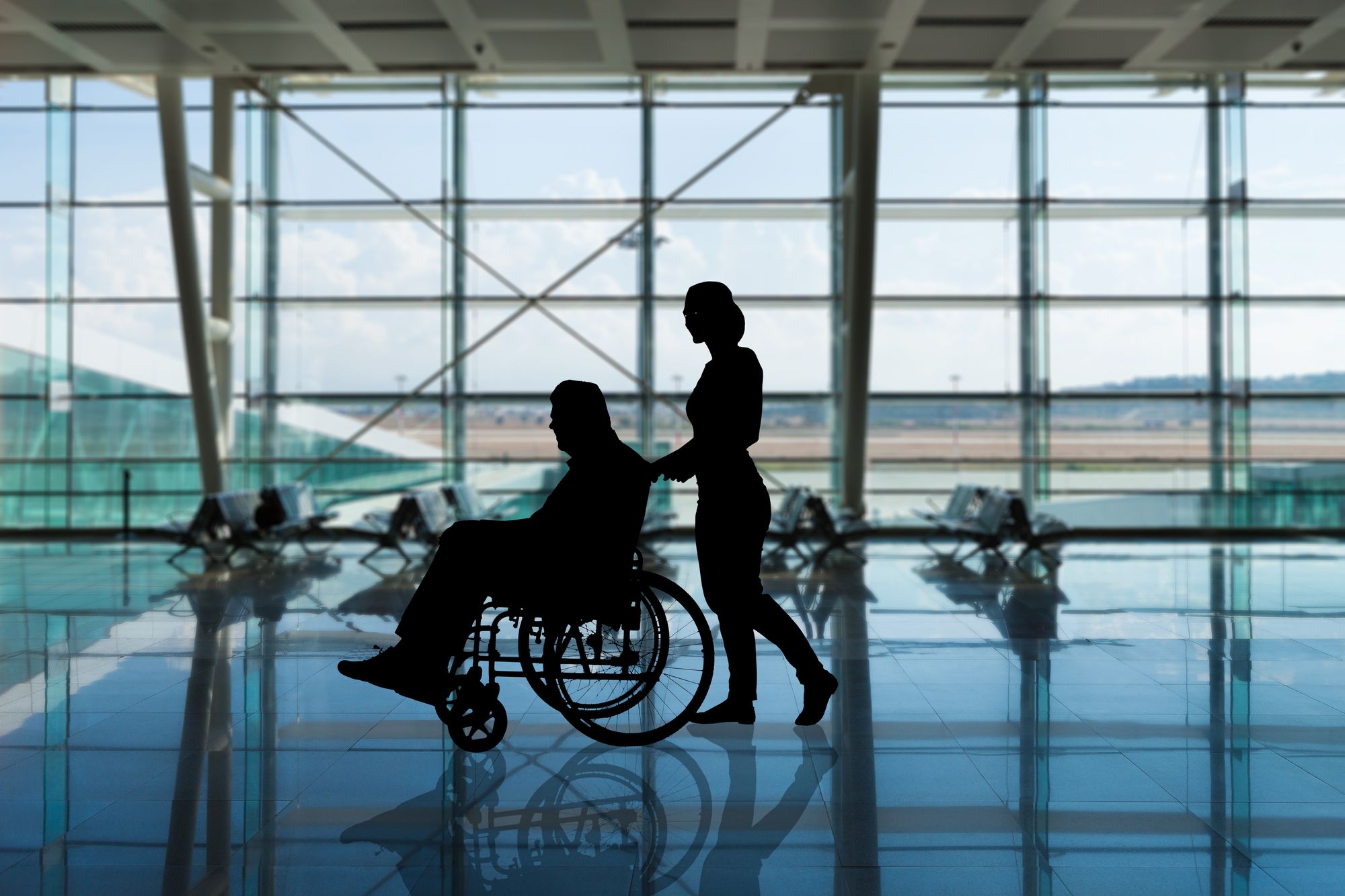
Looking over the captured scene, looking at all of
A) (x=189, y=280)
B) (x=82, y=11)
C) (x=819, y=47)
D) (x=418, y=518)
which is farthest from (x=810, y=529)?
(x=82, y=11)

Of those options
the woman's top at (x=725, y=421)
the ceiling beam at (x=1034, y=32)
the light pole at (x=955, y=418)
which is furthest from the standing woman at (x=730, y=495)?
the light pole at (x=955, y=418)

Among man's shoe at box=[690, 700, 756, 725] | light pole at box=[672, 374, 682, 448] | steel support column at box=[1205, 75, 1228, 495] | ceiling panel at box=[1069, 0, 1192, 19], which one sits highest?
ceiling panel at box=[1069, 0, 1192, 19]

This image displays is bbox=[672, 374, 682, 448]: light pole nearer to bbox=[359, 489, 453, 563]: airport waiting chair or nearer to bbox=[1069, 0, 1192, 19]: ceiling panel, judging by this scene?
bbox=[359, 489, 453, 563]: airport waiting chair

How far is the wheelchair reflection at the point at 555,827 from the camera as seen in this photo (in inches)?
115

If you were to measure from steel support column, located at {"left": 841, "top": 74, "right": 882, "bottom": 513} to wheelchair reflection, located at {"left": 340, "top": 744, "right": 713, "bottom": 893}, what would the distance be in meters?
8.79

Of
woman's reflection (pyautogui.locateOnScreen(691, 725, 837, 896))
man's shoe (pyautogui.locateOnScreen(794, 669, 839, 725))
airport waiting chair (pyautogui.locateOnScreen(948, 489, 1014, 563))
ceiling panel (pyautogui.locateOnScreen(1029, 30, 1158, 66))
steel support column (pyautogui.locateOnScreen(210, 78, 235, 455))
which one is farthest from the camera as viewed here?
steel support column (pyautogui.locateOnScreen(210, 78, 235, 455))

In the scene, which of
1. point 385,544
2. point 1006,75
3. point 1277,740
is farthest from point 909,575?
point 1006,75

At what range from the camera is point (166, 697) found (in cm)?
501

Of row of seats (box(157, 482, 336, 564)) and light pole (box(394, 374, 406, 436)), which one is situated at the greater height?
light pole (box(394, 374, 406, 436))

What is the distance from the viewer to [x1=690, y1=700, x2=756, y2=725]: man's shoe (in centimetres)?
418

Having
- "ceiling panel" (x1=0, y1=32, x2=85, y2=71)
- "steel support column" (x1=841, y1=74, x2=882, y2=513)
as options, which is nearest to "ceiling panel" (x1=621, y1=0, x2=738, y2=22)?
"steel support column" (x1=841, y1=74, x2=882, y2=513)

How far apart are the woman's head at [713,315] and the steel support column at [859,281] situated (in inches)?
321

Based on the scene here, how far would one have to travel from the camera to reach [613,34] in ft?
34.7

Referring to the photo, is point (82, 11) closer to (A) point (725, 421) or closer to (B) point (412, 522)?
(B) point (412, 522)
